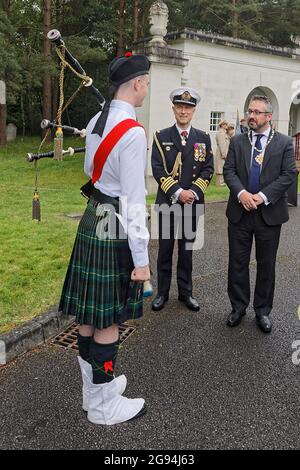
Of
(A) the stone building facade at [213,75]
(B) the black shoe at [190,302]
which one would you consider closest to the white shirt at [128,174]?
(B) the black shoe at [190,302]

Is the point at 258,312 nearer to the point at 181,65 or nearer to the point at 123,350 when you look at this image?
the point at 123,350

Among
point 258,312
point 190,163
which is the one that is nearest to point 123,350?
point 258,312

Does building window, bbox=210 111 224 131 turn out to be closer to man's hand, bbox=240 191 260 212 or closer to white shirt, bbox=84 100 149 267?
man's hand, bbox=240 191 260 212

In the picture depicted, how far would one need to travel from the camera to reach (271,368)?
3.55m

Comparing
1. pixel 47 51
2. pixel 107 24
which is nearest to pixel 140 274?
pixel 47 51

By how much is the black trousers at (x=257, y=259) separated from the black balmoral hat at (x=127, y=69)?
194 centimetres

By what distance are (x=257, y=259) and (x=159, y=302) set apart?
105 centimetres

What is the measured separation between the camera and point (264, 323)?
4188 mm

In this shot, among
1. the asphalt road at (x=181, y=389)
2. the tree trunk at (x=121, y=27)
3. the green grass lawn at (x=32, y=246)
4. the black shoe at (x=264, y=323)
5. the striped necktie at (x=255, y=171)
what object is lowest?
the asphalt road at (x=181, y=389)

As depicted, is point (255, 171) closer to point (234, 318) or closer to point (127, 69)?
point (234, 318)

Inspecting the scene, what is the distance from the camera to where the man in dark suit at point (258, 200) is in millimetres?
4023

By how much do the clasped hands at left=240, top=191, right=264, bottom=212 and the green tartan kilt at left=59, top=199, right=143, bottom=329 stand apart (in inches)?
60.7

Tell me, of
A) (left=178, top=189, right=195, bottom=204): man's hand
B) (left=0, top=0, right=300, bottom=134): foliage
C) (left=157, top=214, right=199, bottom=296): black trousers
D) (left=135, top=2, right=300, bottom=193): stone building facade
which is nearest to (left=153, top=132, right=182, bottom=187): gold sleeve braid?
(left=178, top=189, right=195, bottom=204): man's hand

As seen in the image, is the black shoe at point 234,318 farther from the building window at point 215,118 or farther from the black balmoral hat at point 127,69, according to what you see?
the building window at point 215,118
